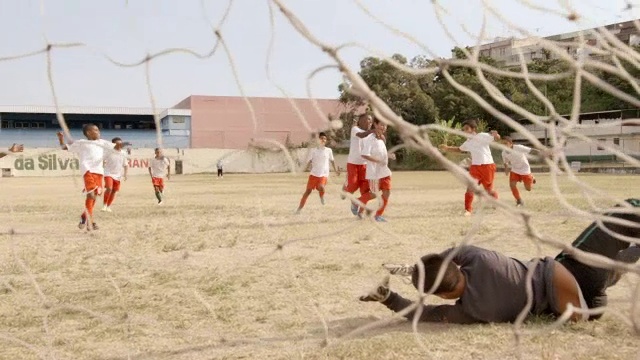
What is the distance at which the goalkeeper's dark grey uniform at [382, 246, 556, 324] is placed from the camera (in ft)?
10.1

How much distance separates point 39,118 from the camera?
43312mm

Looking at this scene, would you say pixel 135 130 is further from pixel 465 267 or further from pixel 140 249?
pixel 465 267

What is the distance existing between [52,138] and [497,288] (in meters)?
42.9

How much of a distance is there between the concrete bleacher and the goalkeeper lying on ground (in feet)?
121

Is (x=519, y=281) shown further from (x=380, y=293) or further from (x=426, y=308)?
(x=380, y=293)

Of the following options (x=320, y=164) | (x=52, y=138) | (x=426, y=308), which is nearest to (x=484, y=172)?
(x=320, y=164)

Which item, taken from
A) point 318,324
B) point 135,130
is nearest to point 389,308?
point 318,324

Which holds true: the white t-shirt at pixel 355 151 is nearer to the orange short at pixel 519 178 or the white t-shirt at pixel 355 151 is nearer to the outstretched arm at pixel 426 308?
the orange short at pixel 519 178

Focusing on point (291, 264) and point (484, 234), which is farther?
point (484, 234)

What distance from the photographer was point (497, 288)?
3088 mm

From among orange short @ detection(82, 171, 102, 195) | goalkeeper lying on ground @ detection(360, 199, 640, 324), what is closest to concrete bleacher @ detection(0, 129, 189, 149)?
orange short @ detection(82, 171, 102, 195)

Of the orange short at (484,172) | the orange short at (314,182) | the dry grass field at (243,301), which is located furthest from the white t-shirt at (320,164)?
the dry grass field at (243,301)

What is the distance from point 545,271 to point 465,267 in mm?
346

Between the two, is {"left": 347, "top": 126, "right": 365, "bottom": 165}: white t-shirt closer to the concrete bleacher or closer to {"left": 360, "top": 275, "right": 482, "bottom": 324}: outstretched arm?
{"left": 360, "top": 275, "right": 482, "bottom": 324}: outstretched arm
